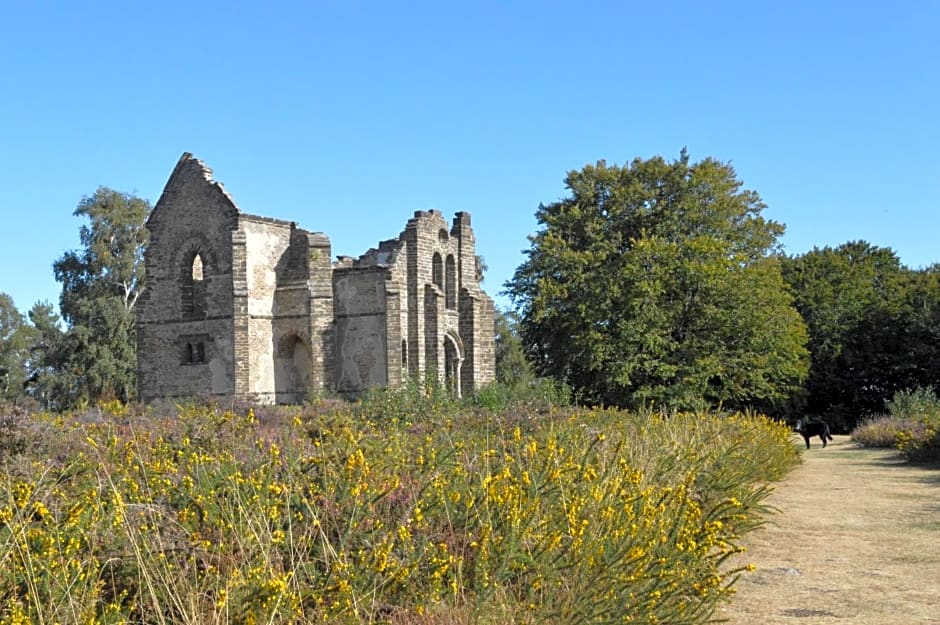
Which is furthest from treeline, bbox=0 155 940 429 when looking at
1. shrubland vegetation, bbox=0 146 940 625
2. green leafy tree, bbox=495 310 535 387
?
green leafy tree, bbox=495 310 535 387

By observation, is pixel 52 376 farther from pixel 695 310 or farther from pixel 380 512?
pixel 380 512

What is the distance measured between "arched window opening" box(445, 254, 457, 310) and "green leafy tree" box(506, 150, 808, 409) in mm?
2556

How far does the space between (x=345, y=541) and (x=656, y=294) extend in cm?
2838

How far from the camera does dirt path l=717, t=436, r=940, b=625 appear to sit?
22.3ft

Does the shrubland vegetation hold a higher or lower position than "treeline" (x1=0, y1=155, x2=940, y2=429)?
lower

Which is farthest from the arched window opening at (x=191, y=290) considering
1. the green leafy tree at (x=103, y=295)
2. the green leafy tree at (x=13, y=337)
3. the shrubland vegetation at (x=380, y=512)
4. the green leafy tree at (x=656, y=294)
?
the green leafy tree at (x=13, y=337)

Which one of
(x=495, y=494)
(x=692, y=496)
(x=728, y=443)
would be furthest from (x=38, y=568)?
(x=728, y=443)

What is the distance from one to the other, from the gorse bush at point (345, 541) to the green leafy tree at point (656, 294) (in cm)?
2485

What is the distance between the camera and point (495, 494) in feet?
18.6

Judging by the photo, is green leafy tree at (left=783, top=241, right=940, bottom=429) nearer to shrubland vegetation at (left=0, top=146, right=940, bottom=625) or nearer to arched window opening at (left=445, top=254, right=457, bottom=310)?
arched window opening at (left=445, top=254, right=457, bottom=310)

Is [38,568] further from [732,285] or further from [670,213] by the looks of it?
[670,213]

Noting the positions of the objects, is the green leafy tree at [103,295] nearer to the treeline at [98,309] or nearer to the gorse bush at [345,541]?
the treeline at [98,309]

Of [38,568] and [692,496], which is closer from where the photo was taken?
[38,568]

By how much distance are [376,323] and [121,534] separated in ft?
97.7
